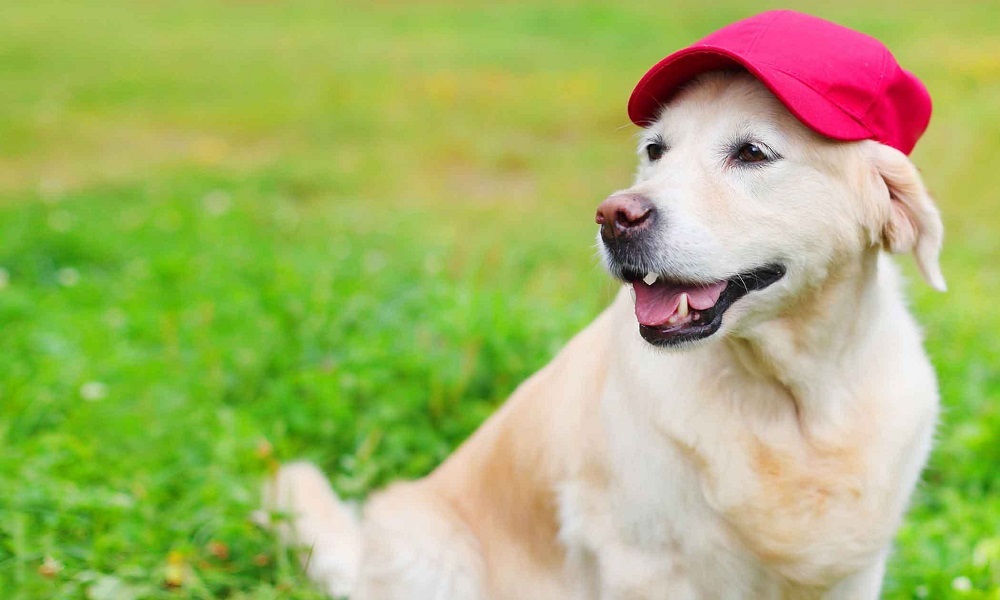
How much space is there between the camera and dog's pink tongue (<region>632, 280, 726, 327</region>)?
2068 millimetres

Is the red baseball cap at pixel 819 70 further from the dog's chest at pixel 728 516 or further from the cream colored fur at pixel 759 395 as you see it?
the dog's chest at pixel 728 516

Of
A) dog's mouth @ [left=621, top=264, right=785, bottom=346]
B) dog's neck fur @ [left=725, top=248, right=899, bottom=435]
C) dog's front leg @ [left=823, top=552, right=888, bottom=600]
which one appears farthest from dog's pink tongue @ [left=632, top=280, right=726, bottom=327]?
dog's front leg @ [left=823, top=552, right=888, bottom=600]

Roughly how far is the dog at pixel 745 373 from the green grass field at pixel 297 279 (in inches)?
37.1

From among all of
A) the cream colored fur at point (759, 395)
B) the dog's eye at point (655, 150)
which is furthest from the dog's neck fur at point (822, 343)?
the dog's eye at point (655, 150)

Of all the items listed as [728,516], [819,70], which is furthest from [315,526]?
[819,70]

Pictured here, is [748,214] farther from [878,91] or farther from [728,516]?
[728,516]

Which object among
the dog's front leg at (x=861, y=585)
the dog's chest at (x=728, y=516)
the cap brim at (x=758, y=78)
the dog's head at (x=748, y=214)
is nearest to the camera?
the cap brim at (x=758, y=78)

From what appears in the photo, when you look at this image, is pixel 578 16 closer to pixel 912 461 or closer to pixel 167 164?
pixel 167 164

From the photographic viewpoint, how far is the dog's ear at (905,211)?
203 centimetres

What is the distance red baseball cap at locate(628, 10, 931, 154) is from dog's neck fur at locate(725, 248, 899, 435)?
324mm

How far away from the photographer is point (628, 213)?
1.99 metres

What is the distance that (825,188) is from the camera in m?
2.02

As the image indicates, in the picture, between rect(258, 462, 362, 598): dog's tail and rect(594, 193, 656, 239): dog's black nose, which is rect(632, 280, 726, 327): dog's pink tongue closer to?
rect(594, 193, 656, 239): dog's black nose

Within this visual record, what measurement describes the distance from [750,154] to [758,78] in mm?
155
